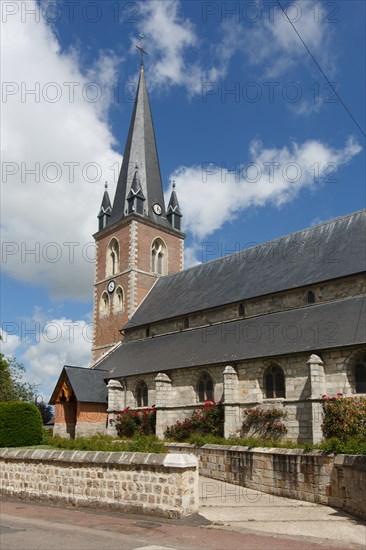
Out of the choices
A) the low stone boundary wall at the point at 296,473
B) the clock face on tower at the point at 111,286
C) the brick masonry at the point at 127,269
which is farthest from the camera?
the clock face on tower at the point at 111,286

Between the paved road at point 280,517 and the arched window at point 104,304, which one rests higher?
the arched window at point 104,304

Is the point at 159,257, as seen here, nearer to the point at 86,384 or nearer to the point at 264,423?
the point at 86,384

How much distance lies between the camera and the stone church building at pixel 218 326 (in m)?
17.4

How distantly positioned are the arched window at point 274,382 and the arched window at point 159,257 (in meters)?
14.9

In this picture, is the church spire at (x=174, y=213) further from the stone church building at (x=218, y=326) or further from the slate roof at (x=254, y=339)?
the slate roof at (x=254, y=339)

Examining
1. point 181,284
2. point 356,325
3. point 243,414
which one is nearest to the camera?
point 356,325

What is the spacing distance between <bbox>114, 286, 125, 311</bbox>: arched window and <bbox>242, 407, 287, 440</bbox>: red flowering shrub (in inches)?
549

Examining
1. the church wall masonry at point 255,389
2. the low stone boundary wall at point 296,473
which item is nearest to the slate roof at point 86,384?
the church wall masonry at point 255,389

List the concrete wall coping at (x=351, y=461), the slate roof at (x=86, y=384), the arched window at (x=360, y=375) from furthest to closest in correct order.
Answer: the slate roof at (x=86, y=384) < the arched window at (x=360, y=375) < the concrete wall coping at (x=351, y=461)

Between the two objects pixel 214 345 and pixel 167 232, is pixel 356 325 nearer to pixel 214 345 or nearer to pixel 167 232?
pixel 214 345

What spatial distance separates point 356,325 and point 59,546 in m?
12.8

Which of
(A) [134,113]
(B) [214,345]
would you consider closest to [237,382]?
(B) [214,345]

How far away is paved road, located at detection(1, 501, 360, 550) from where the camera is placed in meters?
7.12

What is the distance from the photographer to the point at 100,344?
31.0 m
